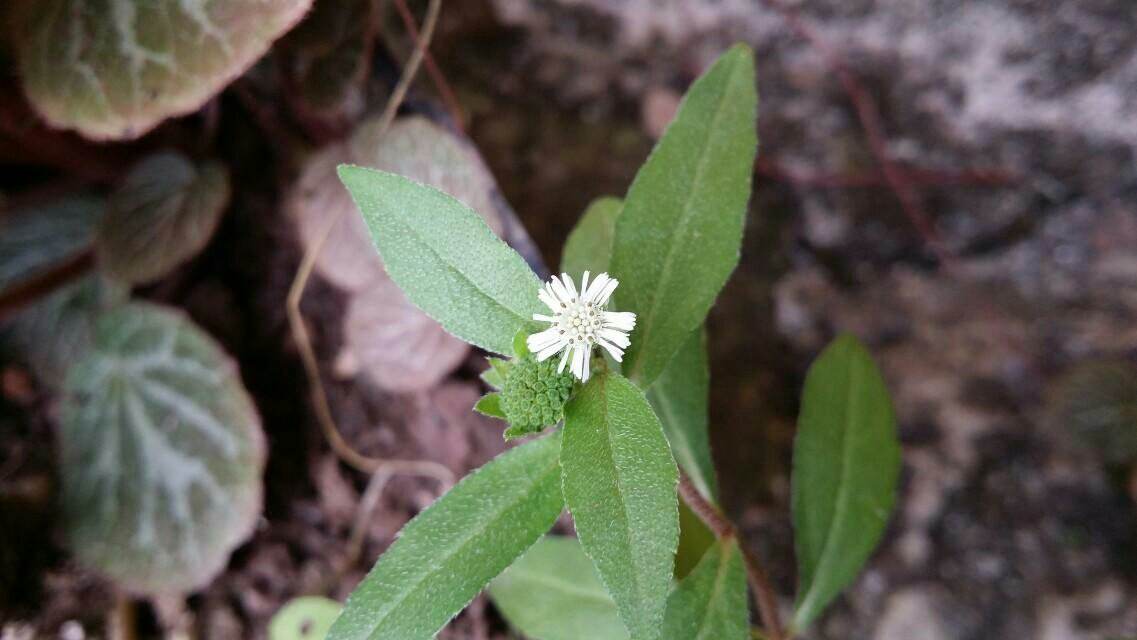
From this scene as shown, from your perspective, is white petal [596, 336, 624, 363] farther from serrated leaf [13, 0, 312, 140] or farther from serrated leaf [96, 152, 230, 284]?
serrated leaf [96, 152, 230, 284]

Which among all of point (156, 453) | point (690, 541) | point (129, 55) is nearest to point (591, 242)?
point (690, 541)

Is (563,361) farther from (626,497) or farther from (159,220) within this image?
(159,220)

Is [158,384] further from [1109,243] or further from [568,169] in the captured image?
[1109,243]

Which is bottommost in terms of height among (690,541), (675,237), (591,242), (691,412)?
(690,541)

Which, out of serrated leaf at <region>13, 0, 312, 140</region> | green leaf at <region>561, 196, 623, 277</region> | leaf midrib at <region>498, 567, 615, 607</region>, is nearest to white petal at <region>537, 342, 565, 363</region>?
green leaf at <region>561, 196, 623, 277</region>

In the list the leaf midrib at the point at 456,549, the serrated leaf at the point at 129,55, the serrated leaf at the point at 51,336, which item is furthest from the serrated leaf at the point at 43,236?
the leaf midrib at the point at 456,549

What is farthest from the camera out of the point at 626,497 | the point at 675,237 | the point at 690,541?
the point at 690,541
